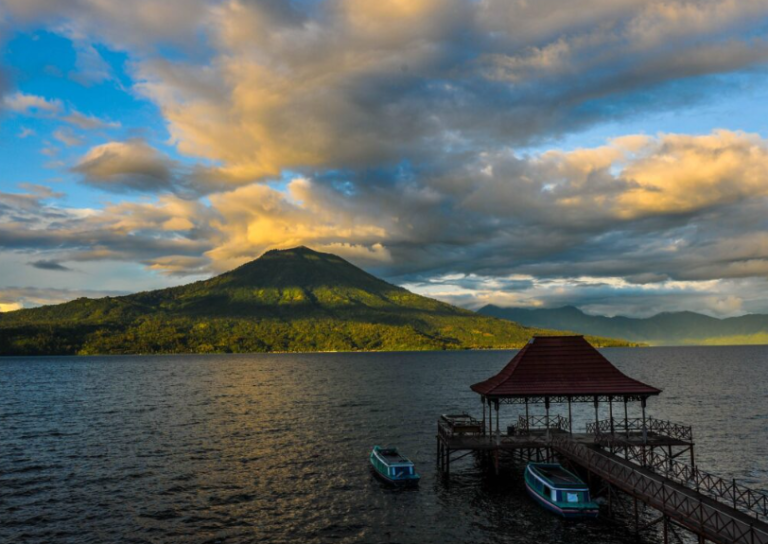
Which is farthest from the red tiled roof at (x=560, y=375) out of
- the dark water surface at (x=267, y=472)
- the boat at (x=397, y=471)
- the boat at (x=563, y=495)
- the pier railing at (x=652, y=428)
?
the boat at (x=397, y=471)

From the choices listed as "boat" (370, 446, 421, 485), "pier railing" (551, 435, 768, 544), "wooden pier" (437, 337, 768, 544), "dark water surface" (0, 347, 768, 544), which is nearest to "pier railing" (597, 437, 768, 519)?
"wooden pier" (437, 337, 768, 544)

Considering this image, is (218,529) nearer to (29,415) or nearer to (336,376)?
(29,415)

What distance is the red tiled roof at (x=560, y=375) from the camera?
145 feet

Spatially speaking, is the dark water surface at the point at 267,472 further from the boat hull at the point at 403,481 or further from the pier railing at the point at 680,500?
the pier railing at the point at 680,500

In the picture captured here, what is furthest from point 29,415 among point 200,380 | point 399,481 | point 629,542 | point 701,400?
point 701,400

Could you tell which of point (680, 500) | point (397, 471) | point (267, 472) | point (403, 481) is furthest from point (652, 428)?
point (267, 472)

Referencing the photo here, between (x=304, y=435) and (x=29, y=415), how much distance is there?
5494 centimetres

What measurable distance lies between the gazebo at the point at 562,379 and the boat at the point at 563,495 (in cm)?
618

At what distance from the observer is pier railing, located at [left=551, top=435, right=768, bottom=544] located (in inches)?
1030

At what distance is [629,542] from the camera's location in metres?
32.9

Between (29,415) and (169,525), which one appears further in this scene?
(29,415)

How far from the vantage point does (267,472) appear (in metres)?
49.5

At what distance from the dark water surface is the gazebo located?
8.49m

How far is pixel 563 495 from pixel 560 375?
12.1 m
